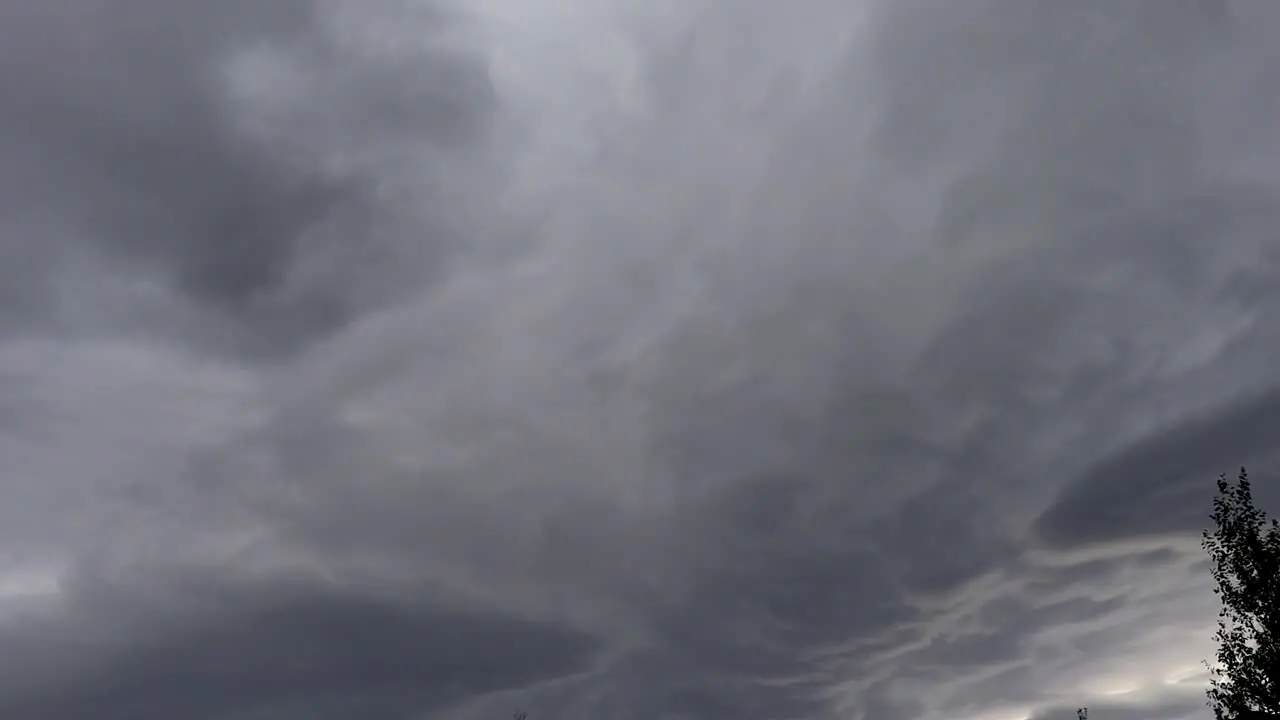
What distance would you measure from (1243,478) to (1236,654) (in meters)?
13.6

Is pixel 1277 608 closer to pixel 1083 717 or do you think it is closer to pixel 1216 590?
pixel 1216 590

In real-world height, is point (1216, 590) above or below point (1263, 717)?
above

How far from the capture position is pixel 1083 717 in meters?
106

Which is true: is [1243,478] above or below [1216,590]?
above

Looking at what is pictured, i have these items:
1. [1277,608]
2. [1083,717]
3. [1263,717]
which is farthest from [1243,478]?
[1083,717]

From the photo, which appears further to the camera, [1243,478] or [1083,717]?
[1083,717]

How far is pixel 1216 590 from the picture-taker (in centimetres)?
6850

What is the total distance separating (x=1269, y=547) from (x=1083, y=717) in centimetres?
4903

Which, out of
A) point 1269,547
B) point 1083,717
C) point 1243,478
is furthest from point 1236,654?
point 1083,717

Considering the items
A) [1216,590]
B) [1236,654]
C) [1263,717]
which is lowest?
[1263,717]

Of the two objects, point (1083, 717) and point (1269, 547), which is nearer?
point (1269, 547)

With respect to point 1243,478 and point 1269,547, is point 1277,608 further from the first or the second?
point 1243,478

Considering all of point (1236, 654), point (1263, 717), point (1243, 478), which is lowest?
point (1263, 717)

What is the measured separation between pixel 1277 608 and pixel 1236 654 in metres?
4.98
